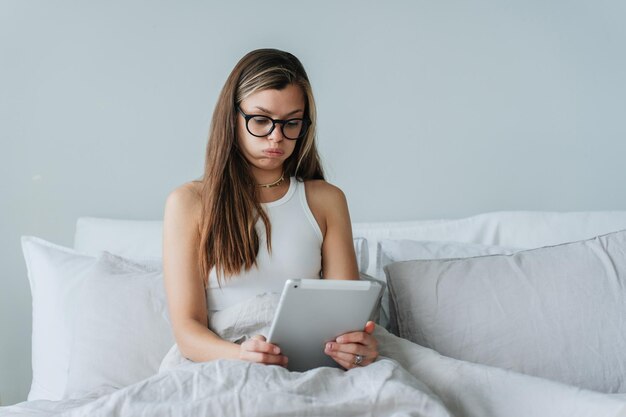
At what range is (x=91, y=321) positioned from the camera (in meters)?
1.93

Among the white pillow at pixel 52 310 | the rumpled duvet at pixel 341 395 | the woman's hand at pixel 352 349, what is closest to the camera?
the rumpled duvet at pixel 341 395

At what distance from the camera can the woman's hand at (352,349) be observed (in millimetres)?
1578

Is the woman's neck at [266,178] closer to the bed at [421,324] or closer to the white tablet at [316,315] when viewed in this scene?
the bed at [421,324]

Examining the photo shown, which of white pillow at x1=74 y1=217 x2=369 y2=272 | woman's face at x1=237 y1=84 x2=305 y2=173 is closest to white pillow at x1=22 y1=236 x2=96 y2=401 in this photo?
white pillow at x1=74 y1=217 x2=369 y2=272

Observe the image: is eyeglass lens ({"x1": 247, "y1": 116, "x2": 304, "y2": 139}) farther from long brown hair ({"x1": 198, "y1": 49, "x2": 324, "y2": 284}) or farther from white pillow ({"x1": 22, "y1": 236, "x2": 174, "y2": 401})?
white pillow ({"x1": 22, "y1": 236, "x2": 174, "y2": 401})

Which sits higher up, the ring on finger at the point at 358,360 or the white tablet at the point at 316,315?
the white tablet at the point at 316,315

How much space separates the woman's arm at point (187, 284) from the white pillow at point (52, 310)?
40 centimetres

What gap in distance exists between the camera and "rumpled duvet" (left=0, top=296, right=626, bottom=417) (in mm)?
1319

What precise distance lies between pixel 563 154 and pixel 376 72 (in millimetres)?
627

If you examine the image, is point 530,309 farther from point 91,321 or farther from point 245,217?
point 91,321

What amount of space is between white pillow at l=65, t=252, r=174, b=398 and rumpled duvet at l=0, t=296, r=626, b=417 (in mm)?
220

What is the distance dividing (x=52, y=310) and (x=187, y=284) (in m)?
0.50

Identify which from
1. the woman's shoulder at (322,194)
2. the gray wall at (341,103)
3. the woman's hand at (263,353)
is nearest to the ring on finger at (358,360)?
the woman's hand at (263,353)

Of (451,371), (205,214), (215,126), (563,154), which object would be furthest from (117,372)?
(563,154)
